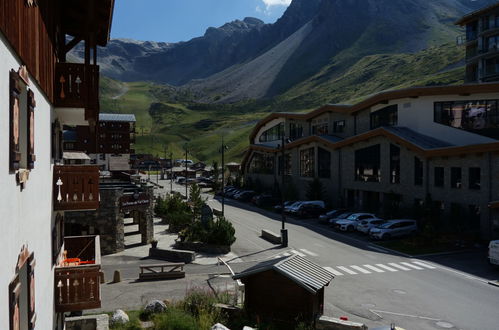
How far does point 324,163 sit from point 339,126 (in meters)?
5.90

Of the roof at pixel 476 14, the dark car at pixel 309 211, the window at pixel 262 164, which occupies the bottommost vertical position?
the dark car at pixel 309 211

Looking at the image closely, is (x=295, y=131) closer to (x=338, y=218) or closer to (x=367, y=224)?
(x=338, y=218)

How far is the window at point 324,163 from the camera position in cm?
5730

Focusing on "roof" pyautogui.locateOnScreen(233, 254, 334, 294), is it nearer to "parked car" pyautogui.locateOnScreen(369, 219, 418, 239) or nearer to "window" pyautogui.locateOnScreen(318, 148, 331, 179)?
"parked car" pyautogui.locateOnScreen(369, 219, 418, 239)

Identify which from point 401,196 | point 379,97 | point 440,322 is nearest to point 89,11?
point 440,322

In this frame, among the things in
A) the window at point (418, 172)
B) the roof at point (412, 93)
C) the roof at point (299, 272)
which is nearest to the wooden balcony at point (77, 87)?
the roof at point (299, 272)

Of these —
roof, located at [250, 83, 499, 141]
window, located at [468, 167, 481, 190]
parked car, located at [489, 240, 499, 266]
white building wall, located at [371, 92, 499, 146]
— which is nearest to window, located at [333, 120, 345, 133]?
roof, located at [250, 83, 499, 141]

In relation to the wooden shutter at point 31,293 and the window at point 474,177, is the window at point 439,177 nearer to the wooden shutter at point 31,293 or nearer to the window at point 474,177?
the window at point 474,177

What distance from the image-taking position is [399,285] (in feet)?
78.3

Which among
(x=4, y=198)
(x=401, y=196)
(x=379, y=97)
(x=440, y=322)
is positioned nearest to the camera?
(x=4, y=198)

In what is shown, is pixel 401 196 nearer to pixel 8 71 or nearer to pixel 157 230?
pixel 157 230

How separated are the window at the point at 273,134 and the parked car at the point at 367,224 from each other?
115 ft

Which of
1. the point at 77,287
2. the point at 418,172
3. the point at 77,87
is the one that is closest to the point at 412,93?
the point at 418,172

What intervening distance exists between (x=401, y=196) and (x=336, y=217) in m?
6.98
